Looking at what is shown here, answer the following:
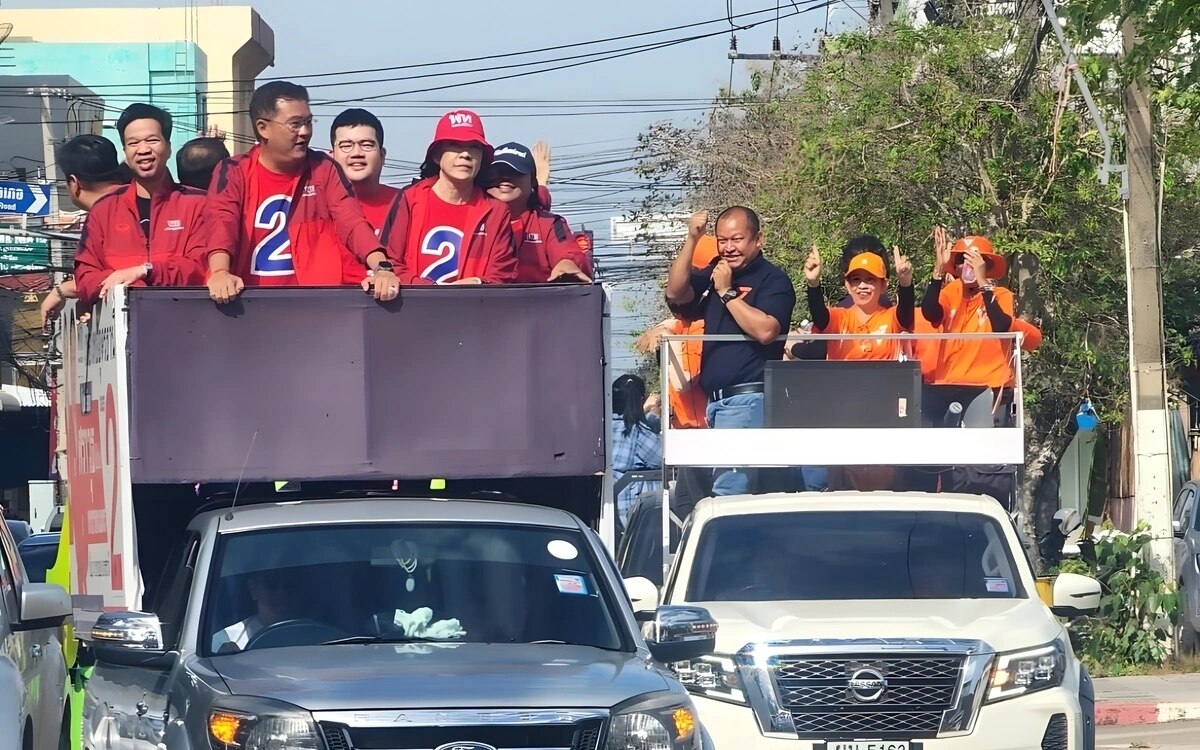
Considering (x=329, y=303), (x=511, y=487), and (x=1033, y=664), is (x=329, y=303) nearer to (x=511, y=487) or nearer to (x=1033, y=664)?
(x=511, y=487)

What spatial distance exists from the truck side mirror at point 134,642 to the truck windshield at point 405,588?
17 centimetres

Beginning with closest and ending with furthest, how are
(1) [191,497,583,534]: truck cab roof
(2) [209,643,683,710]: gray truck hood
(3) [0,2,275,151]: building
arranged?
(2) [209,643,683,710]: gray truck hood
(1) [191,497,583,534]: truck cab roof
(3) [0,2,275,151]: building

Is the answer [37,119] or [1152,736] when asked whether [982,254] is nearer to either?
[1152,736]

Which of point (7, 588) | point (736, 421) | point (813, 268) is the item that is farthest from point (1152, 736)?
point (7, 588)

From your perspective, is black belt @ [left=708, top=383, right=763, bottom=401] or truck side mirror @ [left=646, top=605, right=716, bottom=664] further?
black belt @ [left=708, top=383, right=763, bottom=401]

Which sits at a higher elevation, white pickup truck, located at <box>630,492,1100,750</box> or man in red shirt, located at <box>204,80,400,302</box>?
man in red shirt, located at <box>204,80,400,302</box>

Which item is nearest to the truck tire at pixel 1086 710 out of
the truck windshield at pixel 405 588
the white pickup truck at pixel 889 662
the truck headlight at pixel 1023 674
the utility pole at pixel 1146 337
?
the white pickup truck at pixel 889 662

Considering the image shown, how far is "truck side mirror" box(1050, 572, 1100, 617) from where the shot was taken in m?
8.82

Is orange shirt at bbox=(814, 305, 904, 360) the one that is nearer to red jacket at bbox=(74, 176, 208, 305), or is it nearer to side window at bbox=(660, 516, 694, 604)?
side window at bbox=(660, 516, 694, 604)

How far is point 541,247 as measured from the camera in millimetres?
10133

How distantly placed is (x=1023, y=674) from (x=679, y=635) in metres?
2.07

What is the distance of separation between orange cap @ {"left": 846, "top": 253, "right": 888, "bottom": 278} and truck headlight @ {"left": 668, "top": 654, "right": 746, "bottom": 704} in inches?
159

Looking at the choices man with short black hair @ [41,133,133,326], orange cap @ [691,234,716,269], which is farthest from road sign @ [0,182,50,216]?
orange cap @ [691,234,716,269]

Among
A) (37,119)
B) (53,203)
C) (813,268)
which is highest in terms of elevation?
(37,119)
